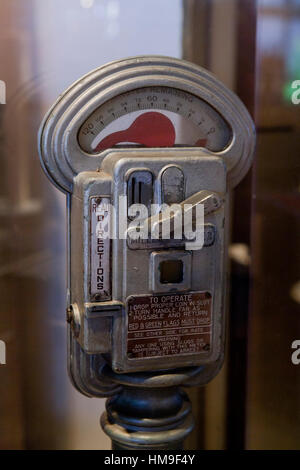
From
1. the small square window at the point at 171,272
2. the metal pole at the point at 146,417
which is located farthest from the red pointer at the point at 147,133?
the metal pole at the point at 146,417

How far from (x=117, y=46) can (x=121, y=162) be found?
77 centimetres

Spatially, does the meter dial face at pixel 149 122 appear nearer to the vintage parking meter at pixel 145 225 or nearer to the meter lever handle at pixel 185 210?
the vintage parking meter at pixel 145 225

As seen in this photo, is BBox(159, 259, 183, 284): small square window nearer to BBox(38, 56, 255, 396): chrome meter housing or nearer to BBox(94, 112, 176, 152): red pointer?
BBox(38, 56, 255, 396): chrome meter housing

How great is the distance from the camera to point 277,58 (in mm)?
1963

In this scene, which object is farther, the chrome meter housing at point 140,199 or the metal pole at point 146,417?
the metal pole at point 146,417

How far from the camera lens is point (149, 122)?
4.72 ft

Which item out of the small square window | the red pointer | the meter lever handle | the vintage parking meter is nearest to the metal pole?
the vintage parking meter

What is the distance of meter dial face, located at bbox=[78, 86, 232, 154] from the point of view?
1.39m

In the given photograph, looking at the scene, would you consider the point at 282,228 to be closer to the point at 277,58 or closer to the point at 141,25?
the point at 277,58

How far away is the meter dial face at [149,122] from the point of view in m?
1.39

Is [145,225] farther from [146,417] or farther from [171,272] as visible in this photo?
[146,417]

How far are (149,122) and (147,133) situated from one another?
2 centimetres
